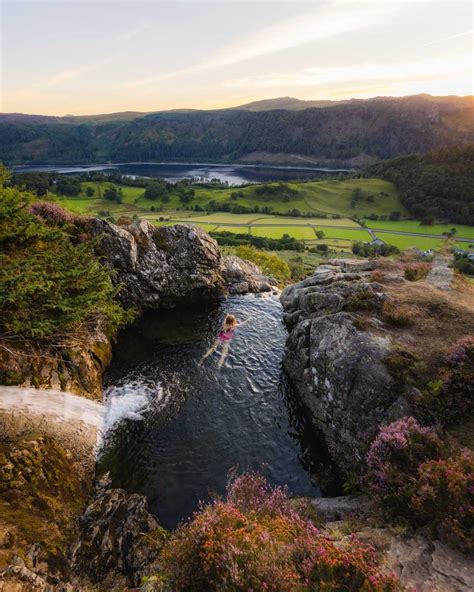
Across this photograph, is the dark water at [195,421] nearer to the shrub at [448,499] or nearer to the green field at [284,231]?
the shrub at [448,499]

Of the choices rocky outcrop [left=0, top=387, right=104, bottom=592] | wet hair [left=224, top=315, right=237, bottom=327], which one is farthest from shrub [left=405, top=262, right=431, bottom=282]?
rocky outcrop [left=0, top=387, right=104, bottom=592]

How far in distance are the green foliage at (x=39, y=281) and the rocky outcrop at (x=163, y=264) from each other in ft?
29.2

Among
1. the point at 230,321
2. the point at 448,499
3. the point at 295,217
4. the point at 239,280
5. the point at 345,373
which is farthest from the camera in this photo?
the point at 295,217

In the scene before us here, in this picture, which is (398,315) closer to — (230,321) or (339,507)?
(339,507)

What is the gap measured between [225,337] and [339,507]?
1726 centimetres

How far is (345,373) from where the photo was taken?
1825cm

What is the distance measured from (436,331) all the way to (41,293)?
68.6ft

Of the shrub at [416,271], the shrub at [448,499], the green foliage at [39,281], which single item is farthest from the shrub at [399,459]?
the shrub at [416,271]

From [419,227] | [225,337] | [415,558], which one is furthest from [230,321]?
[419,227]

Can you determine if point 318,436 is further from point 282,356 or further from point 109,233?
point 109,233

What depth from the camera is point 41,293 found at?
644 inches

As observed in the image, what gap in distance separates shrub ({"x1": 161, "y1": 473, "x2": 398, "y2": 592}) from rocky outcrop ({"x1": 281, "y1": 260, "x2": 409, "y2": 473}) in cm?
786

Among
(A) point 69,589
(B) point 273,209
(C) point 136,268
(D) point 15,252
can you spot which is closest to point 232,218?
(B) point 273,209

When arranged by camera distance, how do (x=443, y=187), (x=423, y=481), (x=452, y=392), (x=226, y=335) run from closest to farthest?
(x=423, y=481), (x=452, y=392), (x=226, y=335), (x=443, y=187)
